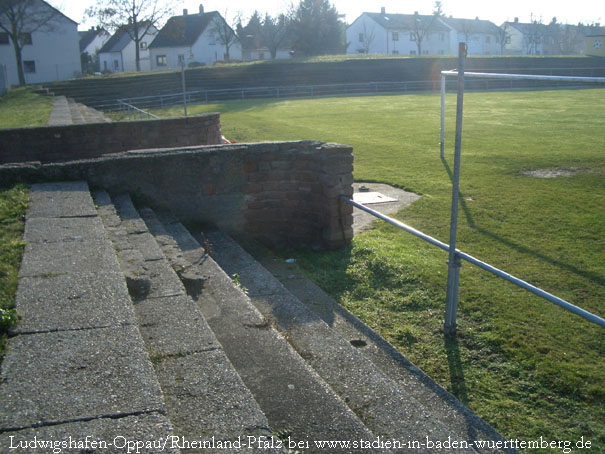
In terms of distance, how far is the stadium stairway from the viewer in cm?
228

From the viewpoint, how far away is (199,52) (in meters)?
65.9

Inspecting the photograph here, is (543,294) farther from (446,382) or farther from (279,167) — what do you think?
(279,167)

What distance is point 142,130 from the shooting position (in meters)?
10.8

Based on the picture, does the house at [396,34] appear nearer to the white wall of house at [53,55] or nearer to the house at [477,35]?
the house at [477,35]

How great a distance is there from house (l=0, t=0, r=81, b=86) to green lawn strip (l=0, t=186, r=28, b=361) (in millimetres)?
46726

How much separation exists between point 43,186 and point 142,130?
5.03 metres

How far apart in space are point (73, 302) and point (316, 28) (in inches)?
2396

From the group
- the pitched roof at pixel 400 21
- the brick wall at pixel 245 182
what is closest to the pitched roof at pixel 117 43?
the pitched roof at pixel 400 21

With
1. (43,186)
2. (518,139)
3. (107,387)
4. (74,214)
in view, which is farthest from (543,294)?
(518,139)

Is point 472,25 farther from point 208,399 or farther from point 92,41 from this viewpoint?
point 208,399

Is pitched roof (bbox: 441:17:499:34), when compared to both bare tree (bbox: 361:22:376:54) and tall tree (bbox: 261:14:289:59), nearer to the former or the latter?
bare tree (bbox: 361:22:376:54)

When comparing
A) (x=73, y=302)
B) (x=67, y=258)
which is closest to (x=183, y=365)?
(x=73, y=302)

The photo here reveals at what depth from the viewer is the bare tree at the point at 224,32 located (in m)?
64.2

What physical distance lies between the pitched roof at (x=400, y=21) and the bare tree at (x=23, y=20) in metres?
46.0
